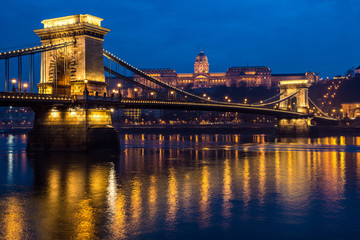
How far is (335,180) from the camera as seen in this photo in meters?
23.0

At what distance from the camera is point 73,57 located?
133ft

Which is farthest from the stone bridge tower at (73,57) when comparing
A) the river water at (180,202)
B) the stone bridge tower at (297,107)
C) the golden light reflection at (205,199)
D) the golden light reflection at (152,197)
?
the stone bridge tower at (297,107)

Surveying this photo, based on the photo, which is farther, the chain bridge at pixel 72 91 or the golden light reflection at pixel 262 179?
the chain bridge at pixel 72 91

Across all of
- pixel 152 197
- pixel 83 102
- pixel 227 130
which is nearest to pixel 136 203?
pixel 152 197

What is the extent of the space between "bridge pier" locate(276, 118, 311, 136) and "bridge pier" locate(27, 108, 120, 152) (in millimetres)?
50647

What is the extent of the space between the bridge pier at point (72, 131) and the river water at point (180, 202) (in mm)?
9120

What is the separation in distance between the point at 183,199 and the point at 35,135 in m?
27.0

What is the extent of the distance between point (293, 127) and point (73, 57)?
180ft

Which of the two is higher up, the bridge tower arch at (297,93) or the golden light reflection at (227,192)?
the bridge tower arch at (297,93)

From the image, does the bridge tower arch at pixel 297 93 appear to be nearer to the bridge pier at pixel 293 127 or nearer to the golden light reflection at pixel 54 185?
the bridge pier at pixel 293 127

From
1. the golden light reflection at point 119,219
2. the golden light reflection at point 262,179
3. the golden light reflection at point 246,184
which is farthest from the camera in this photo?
the golden light reflection at point 262,179

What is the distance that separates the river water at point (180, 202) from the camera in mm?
13172

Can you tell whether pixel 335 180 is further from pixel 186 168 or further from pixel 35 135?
pixel 35 135

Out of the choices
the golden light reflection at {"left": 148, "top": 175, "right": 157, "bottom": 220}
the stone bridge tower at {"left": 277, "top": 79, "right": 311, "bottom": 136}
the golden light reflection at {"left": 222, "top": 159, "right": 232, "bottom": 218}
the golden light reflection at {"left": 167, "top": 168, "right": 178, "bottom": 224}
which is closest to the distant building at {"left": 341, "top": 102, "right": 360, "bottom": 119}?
the stone bridge tower at {"left": 277, "top": 79, "right": 311, "bottom": 136}
